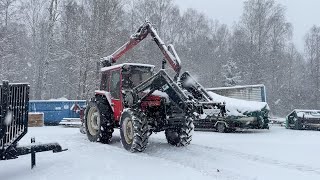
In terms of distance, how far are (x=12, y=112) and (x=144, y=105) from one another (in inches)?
162

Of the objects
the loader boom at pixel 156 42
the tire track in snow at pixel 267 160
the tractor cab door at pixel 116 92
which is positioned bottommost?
the tire track in snow at pixel 267 160

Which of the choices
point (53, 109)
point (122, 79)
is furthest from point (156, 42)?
point (53, 109)

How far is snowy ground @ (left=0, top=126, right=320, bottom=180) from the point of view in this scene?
311 inches

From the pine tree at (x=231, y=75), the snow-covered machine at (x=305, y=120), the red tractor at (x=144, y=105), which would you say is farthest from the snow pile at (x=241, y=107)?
the pine tree at (x=231, y=75)

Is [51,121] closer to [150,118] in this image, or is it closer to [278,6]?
[150,118]

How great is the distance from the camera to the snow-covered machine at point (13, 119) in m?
7.46

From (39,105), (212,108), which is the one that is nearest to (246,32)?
(39,105)

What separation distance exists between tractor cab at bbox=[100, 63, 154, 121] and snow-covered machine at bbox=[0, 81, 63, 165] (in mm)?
3573

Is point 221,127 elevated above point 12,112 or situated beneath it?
situated beneath

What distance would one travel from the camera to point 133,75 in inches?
468

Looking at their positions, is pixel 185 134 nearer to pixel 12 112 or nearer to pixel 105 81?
pixel 105 81

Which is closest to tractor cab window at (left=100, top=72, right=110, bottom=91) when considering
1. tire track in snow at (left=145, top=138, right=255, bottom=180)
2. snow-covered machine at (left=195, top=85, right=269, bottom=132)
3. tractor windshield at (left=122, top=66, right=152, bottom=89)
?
tractor windshield at (left=122, top=66, right=152, bottom=89)

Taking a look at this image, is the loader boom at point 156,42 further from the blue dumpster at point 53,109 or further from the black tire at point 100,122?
the blue dumpster at point 53,109

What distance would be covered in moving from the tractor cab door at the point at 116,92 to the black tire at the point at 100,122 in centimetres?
41
